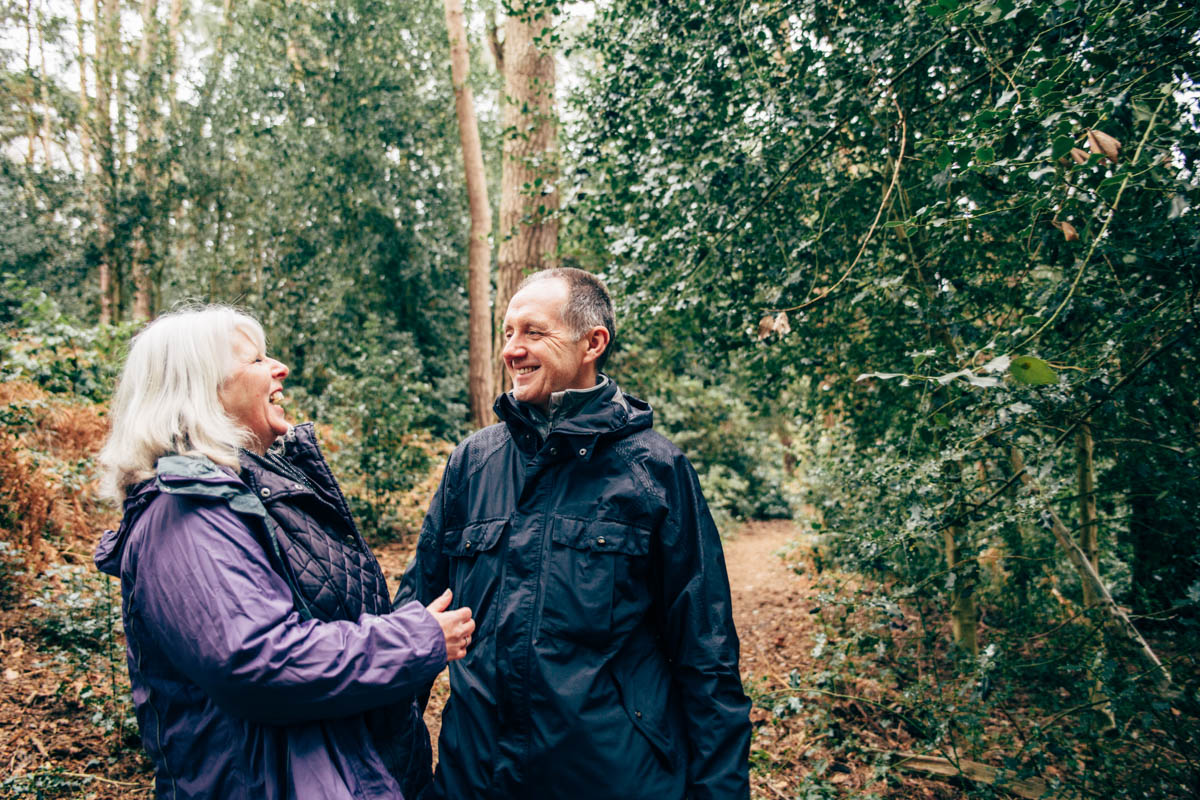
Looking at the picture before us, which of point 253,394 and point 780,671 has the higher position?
point 253,394

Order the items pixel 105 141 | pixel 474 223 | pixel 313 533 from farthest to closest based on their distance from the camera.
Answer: pixel 474 223, pixel 105 141, pixel 313 533

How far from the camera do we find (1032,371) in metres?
1.47

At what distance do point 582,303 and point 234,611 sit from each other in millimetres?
1196

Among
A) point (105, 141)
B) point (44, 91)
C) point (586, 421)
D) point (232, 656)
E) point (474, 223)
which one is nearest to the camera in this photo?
point (232, 656)

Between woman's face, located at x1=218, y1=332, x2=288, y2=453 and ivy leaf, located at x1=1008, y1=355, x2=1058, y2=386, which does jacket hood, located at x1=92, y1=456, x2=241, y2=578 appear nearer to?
woman's face, located at x1=218, y1=332, x2=288, y2=453

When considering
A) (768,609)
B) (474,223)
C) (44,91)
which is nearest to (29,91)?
(44,91)

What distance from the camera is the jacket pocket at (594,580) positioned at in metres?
1.66

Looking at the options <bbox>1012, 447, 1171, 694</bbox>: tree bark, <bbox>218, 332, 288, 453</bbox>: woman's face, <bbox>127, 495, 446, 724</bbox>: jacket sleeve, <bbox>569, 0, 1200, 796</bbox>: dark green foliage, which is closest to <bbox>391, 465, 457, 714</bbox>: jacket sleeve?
<bbox>218, 332, 288, 453</bbox>: woman's face

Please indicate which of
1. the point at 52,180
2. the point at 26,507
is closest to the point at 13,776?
the point at 26,507

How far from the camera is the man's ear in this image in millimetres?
1988

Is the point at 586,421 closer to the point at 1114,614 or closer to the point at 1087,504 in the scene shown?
the point at 1114,614

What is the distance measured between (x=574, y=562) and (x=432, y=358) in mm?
11190

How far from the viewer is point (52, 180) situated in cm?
1077

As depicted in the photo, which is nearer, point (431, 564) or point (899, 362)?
point (431, 564)
